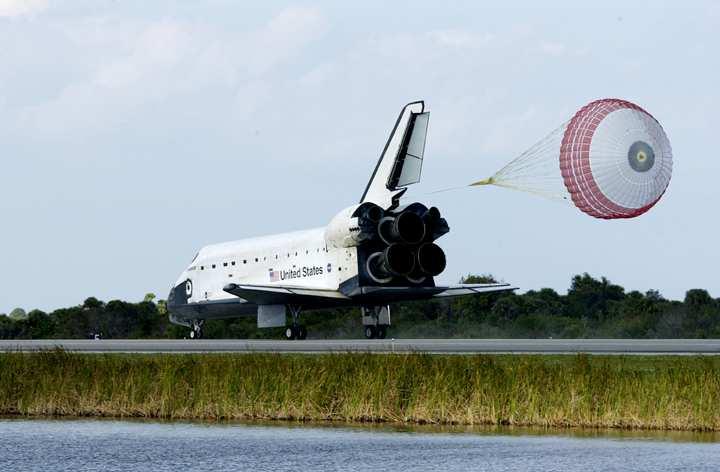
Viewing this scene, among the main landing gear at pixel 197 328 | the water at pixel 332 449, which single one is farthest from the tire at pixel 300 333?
the water at pixel 332 449

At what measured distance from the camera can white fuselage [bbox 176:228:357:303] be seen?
46.5 metres

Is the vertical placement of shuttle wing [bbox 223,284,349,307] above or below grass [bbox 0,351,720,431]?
above

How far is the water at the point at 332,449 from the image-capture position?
20.6 metres

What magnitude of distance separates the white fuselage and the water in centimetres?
2137

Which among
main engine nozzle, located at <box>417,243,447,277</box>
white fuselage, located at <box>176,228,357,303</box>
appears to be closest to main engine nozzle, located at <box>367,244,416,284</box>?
main engine nozzle, located at <box>417,243,447,277</box>

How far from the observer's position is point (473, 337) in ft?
180

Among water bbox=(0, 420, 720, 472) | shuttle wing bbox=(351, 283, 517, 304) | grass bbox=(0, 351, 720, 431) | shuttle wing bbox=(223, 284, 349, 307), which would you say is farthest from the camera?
shuttle wing bbox=(223, 284, 349, 307)

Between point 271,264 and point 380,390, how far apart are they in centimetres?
2439

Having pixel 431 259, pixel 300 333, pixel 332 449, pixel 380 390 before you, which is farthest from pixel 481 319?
pixel 332 449

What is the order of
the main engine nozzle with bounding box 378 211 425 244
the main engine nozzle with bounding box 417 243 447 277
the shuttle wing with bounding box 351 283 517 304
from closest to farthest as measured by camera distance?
the main engine nozzle with bounding box 378 211 425 244 → the main engine nozzle with bounding box 417 243 447 277 → the shuttle wing with bounding box 351 283 517 304

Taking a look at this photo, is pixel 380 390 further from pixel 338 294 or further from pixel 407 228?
pixel 338 294

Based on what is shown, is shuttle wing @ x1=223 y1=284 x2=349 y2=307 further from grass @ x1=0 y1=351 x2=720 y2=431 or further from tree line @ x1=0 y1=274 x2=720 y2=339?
grass @ x1=0 y1=351 x2=720 y2=431

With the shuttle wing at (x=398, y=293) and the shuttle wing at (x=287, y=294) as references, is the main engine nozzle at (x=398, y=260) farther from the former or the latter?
the shuttle wing at (x=287, y=294)

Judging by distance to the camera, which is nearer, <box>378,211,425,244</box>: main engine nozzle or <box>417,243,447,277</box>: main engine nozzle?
<box>378,211,425,244</box>: main engine nozzle
